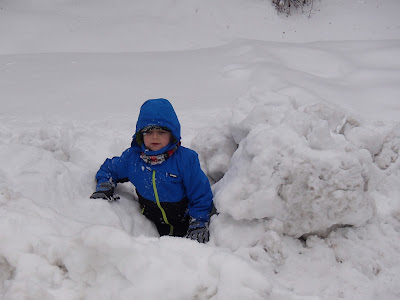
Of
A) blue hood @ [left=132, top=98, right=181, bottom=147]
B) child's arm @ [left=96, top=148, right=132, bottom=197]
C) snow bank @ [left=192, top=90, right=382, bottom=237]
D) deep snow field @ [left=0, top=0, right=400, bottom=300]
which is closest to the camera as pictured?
deep snow field @ [left=0, top=0, right=400, bottom=300]

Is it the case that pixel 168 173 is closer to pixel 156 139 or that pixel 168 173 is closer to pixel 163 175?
pixel 163 175

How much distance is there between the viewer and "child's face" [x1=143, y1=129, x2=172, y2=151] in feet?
7.51

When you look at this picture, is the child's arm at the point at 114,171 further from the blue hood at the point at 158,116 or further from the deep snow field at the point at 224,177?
the blue hood at the point at 158,116

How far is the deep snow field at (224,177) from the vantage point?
1313mm

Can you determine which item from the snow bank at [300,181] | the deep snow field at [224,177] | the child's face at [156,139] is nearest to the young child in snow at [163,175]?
the child's face at [156,139]

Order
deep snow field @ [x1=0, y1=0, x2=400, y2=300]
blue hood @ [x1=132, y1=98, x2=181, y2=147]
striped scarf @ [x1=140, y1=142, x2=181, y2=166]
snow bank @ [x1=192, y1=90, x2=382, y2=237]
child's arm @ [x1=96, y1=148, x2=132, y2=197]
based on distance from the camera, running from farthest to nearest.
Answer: child's arm @ [x1=96, y1=148, x2=132, y2=197] < striped scarf @ [x1=140, y1=142, x2=181, y2=166] < blue hood @ [x1=132, y1=98, x2=181, y2=147] < snow bank @ [x1=192, y1=90, x2=382, y2=237] < deep snow field @ [x1=0, y1=0, x2=400, y2=300]

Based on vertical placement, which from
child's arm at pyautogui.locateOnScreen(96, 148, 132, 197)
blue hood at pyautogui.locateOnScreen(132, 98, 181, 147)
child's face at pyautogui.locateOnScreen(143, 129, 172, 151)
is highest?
blue hood at pyautogui.locateOnScreen(132, 98, 181, 147)

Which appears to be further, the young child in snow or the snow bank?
the young child in snow

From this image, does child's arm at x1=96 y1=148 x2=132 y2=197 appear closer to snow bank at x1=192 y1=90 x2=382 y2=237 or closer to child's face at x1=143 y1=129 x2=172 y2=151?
child's face at x1=143 y1=129 x2=172 y2=151

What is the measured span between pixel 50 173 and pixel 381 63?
484cm

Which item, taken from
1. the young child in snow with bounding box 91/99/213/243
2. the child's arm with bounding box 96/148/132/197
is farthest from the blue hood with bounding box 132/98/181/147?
the child's arm with bounding box 96/148/132/197

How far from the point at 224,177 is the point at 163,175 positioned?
389 millimetres

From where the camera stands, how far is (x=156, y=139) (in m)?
2.29

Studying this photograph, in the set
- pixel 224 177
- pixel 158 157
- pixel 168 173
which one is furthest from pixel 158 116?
pixel 224 177
